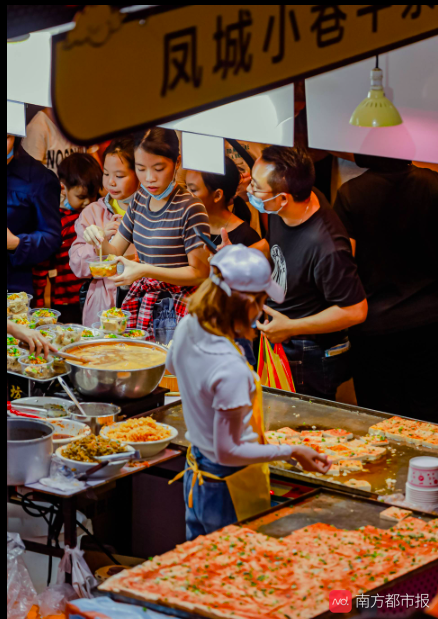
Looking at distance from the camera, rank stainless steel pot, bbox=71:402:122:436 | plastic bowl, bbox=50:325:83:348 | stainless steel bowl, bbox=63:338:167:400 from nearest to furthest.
Result: stainless steel pot, bbox=71:402:122:436 < stainless steel bowl, bbox=63:338:167:400 < plastic bowl, bbox=50:325:83:348

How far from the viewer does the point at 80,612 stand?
98.0 inches

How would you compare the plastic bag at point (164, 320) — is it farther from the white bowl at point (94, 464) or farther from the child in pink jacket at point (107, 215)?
the white bowl at point (94, 464)

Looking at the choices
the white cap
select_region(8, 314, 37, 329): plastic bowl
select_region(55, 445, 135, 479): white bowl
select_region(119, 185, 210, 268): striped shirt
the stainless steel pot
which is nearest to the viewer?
the white cap

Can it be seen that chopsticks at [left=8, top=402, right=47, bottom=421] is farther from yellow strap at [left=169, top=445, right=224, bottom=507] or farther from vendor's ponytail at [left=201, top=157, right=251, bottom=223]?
vendor's ponytail at [left=201, top=157, right=251, bottom=223]

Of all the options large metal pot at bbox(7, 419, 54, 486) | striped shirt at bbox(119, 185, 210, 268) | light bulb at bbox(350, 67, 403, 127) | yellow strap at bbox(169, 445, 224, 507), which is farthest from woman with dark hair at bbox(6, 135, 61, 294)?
yellow strap at bbox(169, 445, 224, 507)

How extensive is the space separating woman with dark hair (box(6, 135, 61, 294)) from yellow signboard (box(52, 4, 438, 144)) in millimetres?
1885

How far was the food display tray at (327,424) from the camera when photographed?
3.46 meters

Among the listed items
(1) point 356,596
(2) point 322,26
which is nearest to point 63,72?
(2) point 322,26

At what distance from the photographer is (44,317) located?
17.3 ft

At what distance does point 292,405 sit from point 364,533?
1.43 m

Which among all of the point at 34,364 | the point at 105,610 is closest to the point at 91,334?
the point at 34,364

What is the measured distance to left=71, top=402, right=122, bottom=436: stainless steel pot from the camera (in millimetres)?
3807

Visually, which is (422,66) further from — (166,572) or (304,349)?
(166,572)

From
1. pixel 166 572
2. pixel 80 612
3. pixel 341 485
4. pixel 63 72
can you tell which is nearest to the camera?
pixel 80 612
